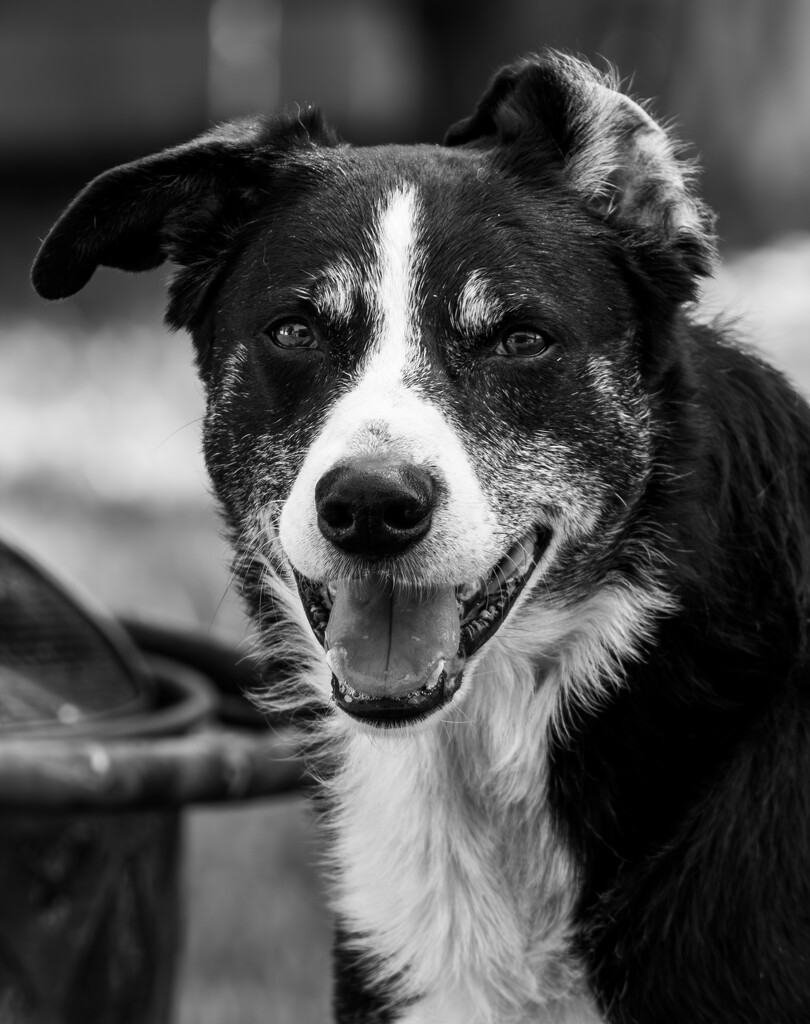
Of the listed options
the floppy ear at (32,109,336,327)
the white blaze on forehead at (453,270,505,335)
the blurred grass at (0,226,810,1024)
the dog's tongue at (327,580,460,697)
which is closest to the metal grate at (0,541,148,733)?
the blurred grass at (0,226,810,1024)

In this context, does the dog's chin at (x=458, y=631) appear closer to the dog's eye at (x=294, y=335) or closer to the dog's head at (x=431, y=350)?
the dog's head at (x=431, y=350)

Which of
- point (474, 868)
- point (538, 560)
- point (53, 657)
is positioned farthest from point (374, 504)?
point (53, 657)

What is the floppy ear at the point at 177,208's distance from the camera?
2986mm

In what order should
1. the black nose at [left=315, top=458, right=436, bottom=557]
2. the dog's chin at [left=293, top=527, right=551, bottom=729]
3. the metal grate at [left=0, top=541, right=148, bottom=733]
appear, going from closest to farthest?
the black nose at [left=315, top=458, right=436, bottom=557] → the dog's chin at [left=293, top=527, right=551, bottom=729] → the metal grate at [left=0, top=541, right=148, bottom=733]

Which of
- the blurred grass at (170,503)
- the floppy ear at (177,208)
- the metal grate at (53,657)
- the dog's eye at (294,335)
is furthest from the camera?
the blurred grass at (170,503)

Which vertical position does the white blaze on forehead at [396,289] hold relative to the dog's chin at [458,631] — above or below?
above

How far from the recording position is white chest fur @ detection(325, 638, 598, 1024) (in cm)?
279

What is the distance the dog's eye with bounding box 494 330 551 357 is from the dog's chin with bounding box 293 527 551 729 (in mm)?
304

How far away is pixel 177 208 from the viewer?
3131 mm

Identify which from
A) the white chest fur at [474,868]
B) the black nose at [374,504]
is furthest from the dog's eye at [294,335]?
the white chest fur at [474,868]

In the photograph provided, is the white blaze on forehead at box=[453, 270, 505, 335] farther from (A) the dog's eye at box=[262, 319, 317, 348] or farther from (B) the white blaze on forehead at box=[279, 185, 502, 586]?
(A) the dog's eye at box=[262, 319, 317, 348]

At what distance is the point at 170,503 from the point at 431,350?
5.13m

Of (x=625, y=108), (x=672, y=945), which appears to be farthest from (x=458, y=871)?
(x=625, y=108)

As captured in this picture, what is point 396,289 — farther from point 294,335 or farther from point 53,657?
point 53,657
